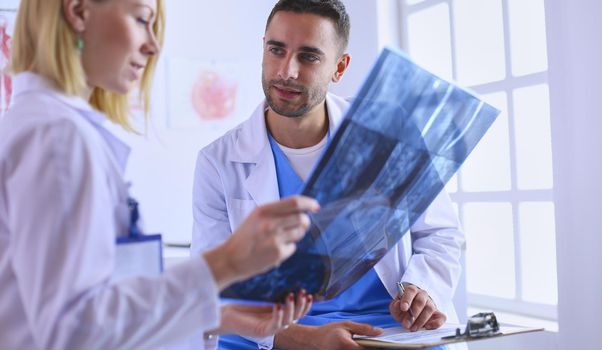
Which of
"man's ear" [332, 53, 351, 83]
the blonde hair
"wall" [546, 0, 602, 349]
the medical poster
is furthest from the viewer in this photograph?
the medical poster

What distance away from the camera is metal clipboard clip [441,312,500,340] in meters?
1.12

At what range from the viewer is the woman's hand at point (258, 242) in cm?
82

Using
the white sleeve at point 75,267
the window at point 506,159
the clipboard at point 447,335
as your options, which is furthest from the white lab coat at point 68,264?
the window at point 506,159

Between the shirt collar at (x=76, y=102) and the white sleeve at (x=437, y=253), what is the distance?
2.95 feet

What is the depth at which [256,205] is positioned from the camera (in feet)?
5.56

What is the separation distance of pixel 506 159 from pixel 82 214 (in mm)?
2057

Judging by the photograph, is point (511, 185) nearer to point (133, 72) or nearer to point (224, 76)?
point (224, 76)

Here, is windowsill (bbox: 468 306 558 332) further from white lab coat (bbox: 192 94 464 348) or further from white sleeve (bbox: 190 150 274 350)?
white sleeve (bbox: 190 150 274 350)

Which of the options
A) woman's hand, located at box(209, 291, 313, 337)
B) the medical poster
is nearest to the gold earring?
woman's hand, located at box(209, 291, 313, 337)

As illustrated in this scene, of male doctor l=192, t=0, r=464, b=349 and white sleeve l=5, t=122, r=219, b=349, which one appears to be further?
male doctor l=192, t=0, r=464, b=349

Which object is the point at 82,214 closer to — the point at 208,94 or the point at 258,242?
the point at 258,242

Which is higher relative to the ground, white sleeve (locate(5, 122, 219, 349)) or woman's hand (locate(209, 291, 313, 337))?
white sleeve (locate(5, 122, 219, 349))

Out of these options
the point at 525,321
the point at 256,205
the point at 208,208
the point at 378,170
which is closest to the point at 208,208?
the point at 208,208

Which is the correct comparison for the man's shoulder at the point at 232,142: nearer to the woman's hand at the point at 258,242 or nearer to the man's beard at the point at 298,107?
the man's beard at the point at 298,107
